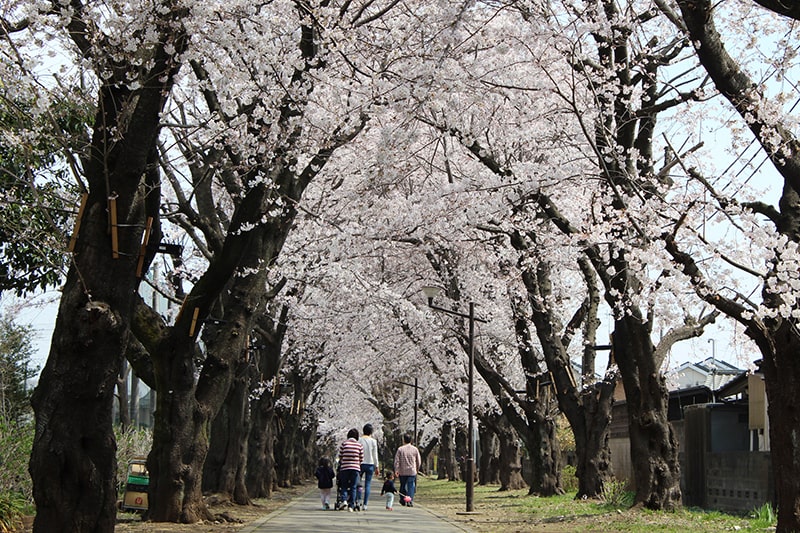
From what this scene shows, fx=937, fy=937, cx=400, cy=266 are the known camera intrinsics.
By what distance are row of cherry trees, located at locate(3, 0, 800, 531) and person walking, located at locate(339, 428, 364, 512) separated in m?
2.44

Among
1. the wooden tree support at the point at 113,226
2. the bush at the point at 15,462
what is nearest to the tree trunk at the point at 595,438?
the bush at the point at 15,462

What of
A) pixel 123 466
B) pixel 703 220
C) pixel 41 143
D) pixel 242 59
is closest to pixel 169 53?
pixel 242 59

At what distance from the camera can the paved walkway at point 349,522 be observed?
15.6 meters

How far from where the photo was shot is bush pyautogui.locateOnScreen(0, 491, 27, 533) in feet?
43.2

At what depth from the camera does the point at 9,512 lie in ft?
44.3

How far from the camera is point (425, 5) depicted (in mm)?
14594

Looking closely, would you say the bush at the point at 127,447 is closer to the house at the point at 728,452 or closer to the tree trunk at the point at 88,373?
the house at the point at 728,452

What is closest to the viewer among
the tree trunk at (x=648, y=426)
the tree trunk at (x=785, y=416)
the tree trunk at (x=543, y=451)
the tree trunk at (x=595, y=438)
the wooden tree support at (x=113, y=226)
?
the wooden tree support at (x=113, y=226)

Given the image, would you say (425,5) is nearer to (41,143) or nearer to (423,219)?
(423,219)

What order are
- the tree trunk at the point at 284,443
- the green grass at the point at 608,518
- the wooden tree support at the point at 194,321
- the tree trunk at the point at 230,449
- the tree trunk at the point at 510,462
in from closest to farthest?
the wooden tree support at the point at 194,321
the green grass at the point at 608,518
the tree trunk at the point at 230,449
the tree trunk at the point at 510,462
the tree trunk at the point at 284,443

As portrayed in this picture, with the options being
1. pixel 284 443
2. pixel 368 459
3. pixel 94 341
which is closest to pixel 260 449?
pixel 368 459

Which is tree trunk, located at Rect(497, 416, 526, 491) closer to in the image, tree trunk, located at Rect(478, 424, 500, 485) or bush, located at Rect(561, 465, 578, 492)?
bush, located at Rect(561, 465, 578, 492)

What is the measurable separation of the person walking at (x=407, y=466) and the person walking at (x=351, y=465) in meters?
1.84

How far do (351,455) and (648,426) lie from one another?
675cm
